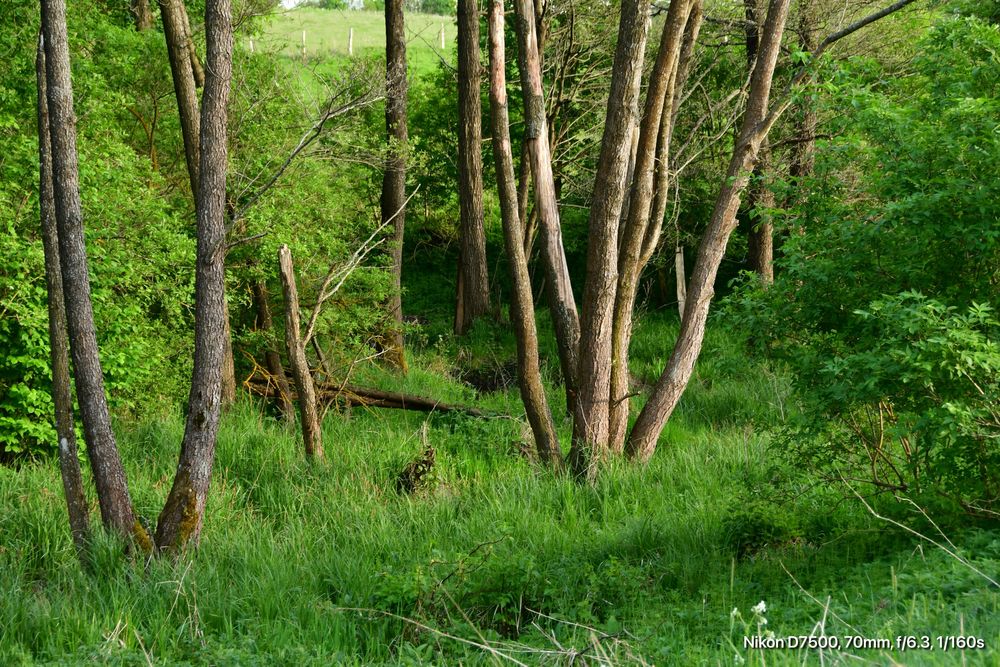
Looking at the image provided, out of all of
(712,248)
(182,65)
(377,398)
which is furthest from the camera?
(377,398)

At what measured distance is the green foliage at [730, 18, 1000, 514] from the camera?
4844 mm

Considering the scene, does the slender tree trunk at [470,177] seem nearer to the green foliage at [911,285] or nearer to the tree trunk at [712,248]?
the tree trunk at [712,248]

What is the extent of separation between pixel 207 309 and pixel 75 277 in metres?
0.98

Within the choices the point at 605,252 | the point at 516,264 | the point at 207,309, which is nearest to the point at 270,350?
the point at 516,264

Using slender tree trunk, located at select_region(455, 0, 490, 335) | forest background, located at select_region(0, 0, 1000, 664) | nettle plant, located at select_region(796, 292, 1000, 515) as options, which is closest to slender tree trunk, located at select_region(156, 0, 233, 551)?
forest background, located at select_region(0, 0, 1000, 664)

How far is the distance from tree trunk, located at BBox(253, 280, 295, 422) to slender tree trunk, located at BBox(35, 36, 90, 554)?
13.6 feet

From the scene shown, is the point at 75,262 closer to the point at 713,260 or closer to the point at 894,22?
the point at 713,260

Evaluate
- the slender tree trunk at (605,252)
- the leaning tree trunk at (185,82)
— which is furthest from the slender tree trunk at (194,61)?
the slender tree trunk at (605,252)

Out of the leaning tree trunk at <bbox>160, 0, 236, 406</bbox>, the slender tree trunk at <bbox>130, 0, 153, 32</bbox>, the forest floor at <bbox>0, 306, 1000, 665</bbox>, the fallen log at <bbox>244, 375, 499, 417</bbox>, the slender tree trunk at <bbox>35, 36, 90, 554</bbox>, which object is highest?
the slender tree trunk at <bbox>130, 0, 153, 32</bbox>

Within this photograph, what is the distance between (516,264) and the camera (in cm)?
878

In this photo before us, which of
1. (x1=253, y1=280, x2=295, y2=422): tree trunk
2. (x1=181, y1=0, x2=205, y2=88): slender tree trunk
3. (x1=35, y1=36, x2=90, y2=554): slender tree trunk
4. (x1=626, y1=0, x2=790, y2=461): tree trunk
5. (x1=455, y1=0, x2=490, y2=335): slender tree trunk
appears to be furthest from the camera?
(x1=455, y1=0, x2=490, y2=335): slender tree trunk

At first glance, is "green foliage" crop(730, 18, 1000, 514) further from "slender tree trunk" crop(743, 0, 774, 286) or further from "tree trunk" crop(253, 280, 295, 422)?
"slender tree trunk" crop(743, 0, 774, 286)

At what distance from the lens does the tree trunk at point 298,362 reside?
9070 mm

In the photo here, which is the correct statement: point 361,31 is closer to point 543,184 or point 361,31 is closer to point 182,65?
point 182,65
